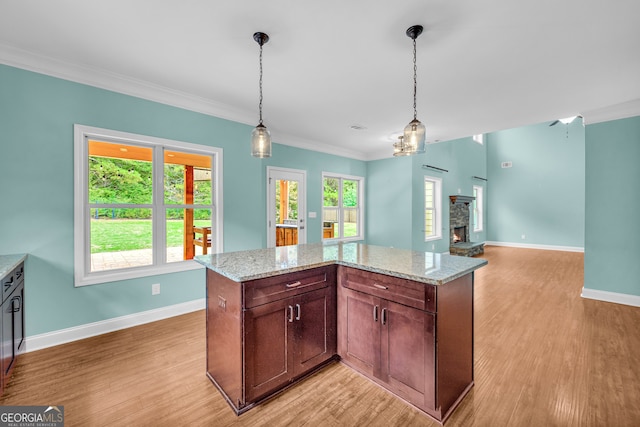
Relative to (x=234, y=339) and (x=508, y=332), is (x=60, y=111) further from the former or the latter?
(x=508, y=332)

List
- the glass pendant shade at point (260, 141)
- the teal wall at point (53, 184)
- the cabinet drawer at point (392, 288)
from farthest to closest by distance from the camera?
the teal wall at point (53, 184) < the glass pendant shade at point (260, 141) < the cabinet drawer at point (392, 288)

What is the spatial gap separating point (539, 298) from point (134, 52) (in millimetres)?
5704

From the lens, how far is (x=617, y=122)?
12.0 ft

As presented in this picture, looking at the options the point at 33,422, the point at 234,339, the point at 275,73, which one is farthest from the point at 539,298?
the point at 33,422

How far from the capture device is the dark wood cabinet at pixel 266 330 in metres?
1.69

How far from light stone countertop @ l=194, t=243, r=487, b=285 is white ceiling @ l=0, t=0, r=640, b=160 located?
1766 millimetres

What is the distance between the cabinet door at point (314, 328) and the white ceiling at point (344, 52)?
204 cm

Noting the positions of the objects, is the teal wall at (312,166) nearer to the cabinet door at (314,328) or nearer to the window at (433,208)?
the window at (433,208)

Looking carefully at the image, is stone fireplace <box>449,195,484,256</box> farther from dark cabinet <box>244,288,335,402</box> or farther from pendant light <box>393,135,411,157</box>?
dark cabinet <box>244,288,335,402</box>

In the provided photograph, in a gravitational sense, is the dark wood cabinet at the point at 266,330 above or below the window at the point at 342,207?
below

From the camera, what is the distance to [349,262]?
6.68 ft

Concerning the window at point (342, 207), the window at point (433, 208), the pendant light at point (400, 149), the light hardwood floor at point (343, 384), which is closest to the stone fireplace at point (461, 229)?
the window at point (433, 208)

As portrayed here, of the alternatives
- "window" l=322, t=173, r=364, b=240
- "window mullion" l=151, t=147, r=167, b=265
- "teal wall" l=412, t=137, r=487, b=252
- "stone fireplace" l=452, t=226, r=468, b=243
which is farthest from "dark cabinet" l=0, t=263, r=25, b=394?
"stone fireplace" l=452, t=226, r=468, b=243

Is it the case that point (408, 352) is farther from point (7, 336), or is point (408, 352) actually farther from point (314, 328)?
point (7, 336)
